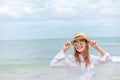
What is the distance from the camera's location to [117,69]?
854cm

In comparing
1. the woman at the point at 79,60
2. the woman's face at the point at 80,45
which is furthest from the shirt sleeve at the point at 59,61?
the woman's face at the point at 80,45

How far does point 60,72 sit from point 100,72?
99 cm

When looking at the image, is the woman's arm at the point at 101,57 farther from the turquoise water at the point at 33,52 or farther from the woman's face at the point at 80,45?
the turquoise water at the point at 33,52

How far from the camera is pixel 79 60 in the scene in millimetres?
2461

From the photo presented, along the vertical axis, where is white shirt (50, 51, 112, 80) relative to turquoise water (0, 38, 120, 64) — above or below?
below

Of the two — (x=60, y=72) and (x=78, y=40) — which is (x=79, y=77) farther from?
(x=60, y=72)

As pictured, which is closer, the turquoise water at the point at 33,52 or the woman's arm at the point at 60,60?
the woman's arm at the point at 60,60

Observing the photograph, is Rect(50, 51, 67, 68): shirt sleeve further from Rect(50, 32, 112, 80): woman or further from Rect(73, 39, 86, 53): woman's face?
Rect(73, 39, 86, 53): woman's face

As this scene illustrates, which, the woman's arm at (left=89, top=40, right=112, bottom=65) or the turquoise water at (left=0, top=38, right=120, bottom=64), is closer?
the woman's arm at (left=89, top=40, right=112, bottom=65)

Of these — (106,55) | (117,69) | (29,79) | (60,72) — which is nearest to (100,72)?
(117,69)

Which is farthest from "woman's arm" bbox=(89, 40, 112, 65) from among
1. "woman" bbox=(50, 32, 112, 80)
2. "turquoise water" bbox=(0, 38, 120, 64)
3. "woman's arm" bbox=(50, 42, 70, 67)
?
"turquoise water" bbox=(0, 38, 120, 64)

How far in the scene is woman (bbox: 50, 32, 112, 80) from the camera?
8.00ft

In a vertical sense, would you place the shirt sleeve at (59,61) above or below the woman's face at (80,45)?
below

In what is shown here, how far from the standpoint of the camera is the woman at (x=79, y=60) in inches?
96.0
